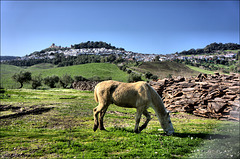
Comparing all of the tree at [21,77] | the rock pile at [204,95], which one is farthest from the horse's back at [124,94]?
the tree at [21,77]

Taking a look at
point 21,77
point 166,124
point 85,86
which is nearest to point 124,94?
point 166,124

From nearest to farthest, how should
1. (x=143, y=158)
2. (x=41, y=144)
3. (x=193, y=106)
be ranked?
(x=143, y=158) → (x=41, y=144) → (x=193, y=106)

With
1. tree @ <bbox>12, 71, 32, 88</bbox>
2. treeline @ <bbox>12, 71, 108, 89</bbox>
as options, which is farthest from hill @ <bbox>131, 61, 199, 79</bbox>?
tree @ <bbox>12, 71, 32, 88</bbox>

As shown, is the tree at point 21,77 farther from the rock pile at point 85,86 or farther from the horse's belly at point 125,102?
the horse's belly at point 125,102

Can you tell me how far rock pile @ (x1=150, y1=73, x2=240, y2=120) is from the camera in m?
14.8

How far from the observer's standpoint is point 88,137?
8.66 metres

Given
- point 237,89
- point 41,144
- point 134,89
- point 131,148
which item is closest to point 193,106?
point 237,89

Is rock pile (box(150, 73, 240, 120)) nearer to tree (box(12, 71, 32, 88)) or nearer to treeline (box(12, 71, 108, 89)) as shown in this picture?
treeline (box(12, 71, 108, 89))

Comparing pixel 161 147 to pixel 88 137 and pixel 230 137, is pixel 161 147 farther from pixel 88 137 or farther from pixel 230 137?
pixel 88 137

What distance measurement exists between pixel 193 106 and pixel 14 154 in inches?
698

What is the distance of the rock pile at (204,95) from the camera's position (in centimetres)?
1484

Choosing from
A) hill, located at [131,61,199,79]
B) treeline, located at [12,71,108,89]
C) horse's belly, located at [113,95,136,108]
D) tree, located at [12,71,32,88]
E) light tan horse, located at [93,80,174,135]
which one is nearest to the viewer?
light tan horse, located at [93,80,174,135]

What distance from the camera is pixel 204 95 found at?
57.7 ft

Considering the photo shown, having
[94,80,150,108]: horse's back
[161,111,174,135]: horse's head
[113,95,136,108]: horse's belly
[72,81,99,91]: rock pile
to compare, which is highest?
[94,80,150,108]: horse's back
